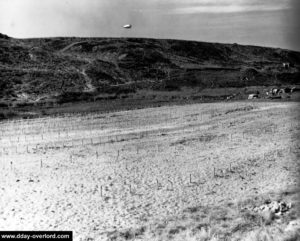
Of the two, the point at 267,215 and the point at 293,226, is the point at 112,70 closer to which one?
the point at 267,215

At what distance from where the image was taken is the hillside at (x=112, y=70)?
194 ft

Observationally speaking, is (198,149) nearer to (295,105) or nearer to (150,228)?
(150,228)

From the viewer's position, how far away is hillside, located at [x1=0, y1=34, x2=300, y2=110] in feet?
194

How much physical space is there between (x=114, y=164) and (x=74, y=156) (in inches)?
133

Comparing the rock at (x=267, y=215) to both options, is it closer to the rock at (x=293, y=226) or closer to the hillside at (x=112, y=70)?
the rock at (x=293, y=226)

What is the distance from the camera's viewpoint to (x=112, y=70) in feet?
253

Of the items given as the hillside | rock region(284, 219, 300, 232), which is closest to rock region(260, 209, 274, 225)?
rock region(284, 219, 300, 232)

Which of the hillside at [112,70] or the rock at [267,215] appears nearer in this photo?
the rock at [267,215]

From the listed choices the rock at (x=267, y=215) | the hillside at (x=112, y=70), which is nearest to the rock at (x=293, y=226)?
the rock at (x=267, y=215)

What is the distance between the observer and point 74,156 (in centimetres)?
2464

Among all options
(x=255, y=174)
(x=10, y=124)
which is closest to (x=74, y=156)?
(x=255, y=174)

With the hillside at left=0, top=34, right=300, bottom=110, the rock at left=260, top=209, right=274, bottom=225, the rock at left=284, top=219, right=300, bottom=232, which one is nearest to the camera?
the rock at left=284, top=219, right=300, bottom=232

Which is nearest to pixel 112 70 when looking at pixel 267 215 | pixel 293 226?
pixel 267 215

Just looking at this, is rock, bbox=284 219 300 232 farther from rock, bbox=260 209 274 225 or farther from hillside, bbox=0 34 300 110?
hillside, bbox=0 34 300 110
